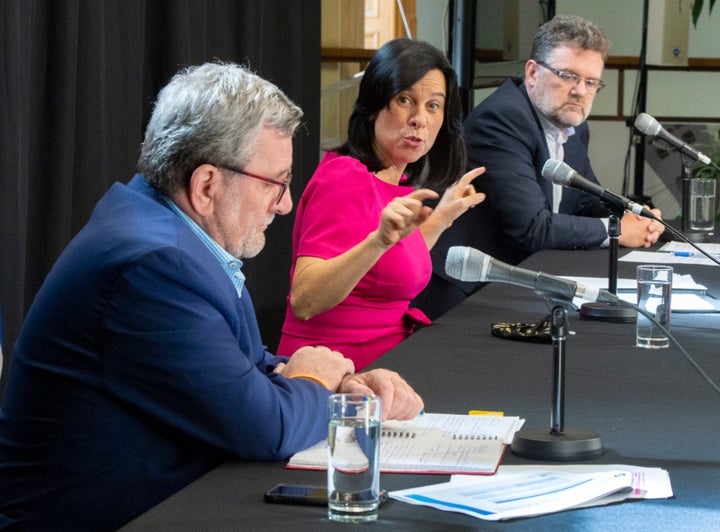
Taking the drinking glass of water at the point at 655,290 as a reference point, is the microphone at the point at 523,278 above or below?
above

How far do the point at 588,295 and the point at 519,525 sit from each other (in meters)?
0.33

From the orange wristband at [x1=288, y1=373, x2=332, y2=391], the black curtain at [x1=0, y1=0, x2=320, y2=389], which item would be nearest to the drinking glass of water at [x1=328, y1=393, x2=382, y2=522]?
the orange wristband at [x1=288, y1=373, x2=332, y2=391]

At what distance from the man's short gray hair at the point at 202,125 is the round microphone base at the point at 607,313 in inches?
44.1

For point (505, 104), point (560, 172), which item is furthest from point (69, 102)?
point (505, 104)

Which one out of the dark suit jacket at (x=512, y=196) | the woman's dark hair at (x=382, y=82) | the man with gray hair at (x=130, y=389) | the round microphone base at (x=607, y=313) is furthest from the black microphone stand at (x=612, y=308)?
the man with gray hair at (x=130, y=389)

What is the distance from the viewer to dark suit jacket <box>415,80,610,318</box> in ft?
11.4

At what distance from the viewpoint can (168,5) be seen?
345 centimetres

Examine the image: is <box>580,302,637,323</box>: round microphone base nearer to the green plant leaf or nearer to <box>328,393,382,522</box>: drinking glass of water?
<box>328,393,382,522</box>: drinking glass of water

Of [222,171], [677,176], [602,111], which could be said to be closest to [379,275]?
[222,171]

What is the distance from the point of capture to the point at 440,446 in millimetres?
1323

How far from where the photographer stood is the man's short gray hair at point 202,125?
1.48 meters

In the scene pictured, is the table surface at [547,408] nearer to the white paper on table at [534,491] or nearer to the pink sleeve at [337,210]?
the white paper on table at [534,491]

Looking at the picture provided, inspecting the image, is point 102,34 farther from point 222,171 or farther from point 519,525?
point 519,525

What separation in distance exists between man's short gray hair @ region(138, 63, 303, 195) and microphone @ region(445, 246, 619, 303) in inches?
15.4
